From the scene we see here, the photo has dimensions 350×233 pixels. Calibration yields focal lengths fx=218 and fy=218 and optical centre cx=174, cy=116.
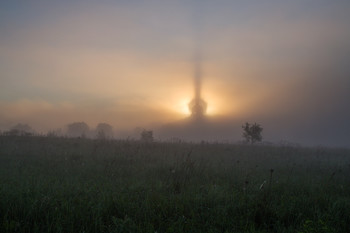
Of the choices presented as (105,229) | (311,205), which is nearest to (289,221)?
(311,205)

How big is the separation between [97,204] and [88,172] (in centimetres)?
327

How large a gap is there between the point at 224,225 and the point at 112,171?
4641 mm

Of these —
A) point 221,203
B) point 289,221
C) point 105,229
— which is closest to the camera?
point 105,229

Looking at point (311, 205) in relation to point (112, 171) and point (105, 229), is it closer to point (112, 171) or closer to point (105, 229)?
point (105, 229)

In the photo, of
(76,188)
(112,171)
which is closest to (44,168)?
(112,171)

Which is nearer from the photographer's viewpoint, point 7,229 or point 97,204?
point 7,229

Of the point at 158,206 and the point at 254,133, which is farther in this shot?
Result: the point at 254,133

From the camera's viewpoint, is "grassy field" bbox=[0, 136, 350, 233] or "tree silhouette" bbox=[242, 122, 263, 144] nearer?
"grassy field" bbox=[0, 136, 350, 233]

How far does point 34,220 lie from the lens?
12.0ft

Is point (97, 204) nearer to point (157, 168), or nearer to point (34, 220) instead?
point (34, 220)

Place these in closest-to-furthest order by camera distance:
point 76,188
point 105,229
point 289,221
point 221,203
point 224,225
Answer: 1. point 105,229
2. point 224,225
3. point 289,221
4. point 221,203
5. point 76,188

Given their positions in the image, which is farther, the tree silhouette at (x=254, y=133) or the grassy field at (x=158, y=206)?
the tree silhouette at (x=254, y=133)

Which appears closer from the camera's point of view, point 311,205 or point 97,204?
point 97,204

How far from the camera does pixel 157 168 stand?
816cm
